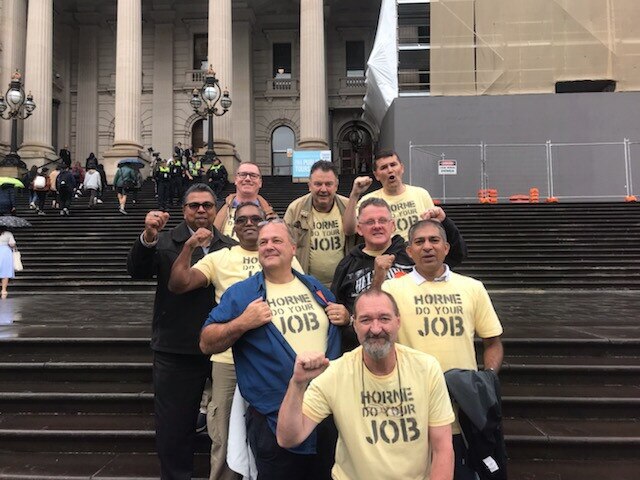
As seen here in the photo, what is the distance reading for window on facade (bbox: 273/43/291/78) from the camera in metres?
31.5

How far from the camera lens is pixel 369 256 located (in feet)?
9.88

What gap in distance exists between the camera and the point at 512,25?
786 inches

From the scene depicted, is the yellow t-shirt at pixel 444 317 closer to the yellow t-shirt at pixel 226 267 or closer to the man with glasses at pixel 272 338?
the man with glasses at pixel 272 338

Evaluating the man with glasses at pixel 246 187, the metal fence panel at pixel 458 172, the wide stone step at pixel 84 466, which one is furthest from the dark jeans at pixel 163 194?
the man with glasses at pixel 246 187

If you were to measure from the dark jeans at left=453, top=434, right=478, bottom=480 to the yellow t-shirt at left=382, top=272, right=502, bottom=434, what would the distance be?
1.14ft

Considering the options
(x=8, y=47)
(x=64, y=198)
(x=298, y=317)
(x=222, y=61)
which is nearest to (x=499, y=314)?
(x=298, y=317)

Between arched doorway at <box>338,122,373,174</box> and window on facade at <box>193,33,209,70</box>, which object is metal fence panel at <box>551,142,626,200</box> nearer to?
arched doorway at <box>338,122,373,174</box>

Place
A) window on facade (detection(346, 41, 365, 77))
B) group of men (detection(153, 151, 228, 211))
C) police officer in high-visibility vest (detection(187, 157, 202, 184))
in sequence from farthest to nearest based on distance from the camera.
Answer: window on facade (detection(346, 41, 365, 77)) < police officer in high-visibility vest (detection(187, 157, 202, 184)) < group of men (detection(153, 151, 228, 211))

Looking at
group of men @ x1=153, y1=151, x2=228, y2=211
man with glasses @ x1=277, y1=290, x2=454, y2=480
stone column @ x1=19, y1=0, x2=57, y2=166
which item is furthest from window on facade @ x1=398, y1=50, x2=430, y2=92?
man with glasses @ x1=277, y1=290, x2=454, y2=480

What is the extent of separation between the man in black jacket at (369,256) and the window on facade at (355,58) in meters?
30.2

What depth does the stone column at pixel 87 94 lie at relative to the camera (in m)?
31.1

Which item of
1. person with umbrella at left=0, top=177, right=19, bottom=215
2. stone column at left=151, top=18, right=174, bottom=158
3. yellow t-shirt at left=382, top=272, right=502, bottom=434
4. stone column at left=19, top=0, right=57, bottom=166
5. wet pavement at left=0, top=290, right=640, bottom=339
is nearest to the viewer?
yellow t-shirt at left=382, top=272, right=502, bottom=434

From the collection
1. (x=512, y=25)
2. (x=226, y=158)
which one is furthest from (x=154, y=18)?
(x=512, y=25)

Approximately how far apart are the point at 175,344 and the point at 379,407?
147 centimetres
